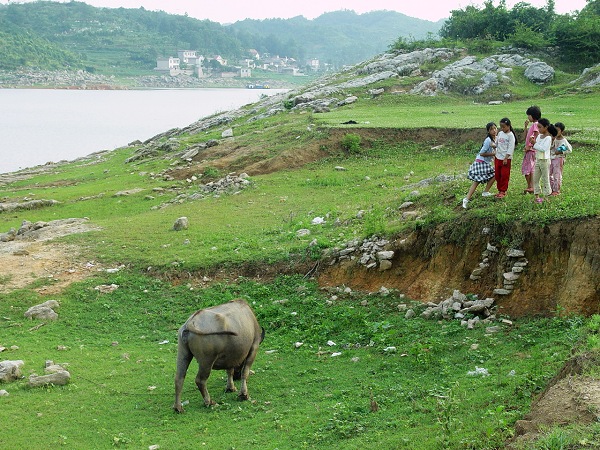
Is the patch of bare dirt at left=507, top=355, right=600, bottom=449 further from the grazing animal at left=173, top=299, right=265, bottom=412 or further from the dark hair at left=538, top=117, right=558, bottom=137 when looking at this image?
the dark hair at left=538, top=117, right=558, bottom=137

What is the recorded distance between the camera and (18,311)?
49.4 ft

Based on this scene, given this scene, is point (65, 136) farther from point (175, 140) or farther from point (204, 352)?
point (204, 352)

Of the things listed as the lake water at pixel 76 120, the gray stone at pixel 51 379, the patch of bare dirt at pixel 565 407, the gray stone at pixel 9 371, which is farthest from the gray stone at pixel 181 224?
the lake water at pixel 76 120

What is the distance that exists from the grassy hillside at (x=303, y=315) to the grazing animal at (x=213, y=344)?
40cm

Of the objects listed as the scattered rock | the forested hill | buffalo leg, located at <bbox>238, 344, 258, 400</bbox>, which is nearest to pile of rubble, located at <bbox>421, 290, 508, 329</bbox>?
buffalo leg, located at <bbox>238, 344, 258, 400</bbox>

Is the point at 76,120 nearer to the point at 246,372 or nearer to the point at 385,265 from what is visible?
the point at 385,265

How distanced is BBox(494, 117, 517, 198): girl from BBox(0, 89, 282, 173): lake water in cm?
3948

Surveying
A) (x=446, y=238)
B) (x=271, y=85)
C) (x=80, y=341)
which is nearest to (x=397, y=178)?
(x=446, y=238)

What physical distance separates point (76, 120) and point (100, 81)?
2624 inches

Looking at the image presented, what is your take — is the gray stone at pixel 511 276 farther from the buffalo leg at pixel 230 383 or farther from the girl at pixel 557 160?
the buffalo leg at pixel 230 383

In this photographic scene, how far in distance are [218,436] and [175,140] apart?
30.2 m

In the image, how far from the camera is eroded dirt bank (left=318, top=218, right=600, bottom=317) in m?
10.7

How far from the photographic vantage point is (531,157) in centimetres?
1293

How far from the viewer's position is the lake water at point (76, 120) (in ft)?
177
